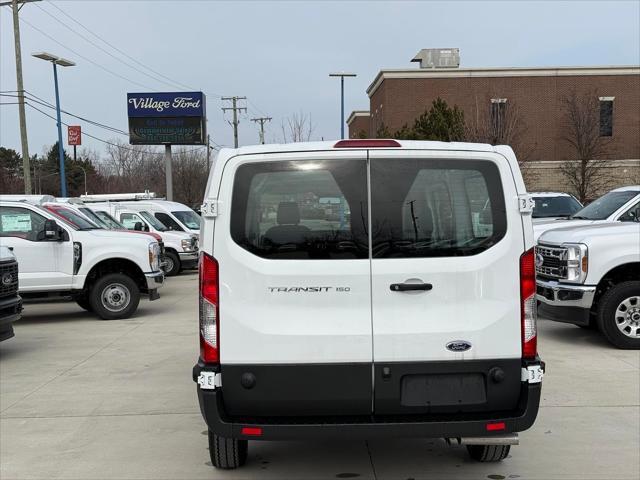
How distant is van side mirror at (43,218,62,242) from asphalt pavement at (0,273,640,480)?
225cm

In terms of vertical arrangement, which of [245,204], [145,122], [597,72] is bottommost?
[245,204]

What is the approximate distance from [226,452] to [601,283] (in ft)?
18.8

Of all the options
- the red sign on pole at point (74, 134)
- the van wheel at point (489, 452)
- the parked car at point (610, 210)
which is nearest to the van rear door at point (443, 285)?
the van wheel at point (489, 452)

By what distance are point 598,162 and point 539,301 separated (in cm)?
3949

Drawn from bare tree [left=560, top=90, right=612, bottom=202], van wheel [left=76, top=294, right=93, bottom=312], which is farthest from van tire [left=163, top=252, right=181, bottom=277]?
bare tree [left=560, top=90, right=612, bottom=202]

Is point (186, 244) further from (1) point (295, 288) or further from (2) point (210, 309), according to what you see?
(1) point (295, 288)

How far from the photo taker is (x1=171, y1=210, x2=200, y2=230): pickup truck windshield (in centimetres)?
2077

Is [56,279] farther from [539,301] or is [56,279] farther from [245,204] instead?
[245,204]

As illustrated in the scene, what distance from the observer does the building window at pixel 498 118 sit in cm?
3922

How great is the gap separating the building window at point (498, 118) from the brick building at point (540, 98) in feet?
2.38

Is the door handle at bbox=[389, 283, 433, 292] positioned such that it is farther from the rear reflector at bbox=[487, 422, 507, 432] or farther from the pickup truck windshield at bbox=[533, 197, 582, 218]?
the pickup truck windshield at bbox=[533, 197, 582, 218]

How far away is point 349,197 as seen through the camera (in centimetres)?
377

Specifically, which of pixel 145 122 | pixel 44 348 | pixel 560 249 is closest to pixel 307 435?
pixel 560 249

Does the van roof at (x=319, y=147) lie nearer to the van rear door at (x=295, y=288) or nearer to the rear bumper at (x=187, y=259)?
the van rear door at (x=295, y=288)
